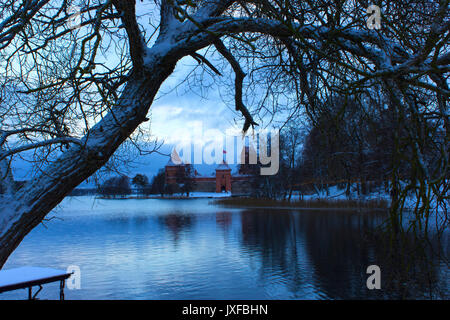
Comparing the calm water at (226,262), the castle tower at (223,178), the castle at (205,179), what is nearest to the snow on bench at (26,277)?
the calm water at (226,262)

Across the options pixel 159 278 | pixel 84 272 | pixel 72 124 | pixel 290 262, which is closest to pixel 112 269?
pixel 84 272

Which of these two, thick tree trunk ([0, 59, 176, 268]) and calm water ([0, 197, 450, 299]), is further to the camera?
calm water ([0, 197, 450, 299])

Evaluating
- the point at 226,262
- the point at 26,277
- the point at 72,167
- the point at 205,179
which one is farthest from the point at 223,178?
the point at 72,167

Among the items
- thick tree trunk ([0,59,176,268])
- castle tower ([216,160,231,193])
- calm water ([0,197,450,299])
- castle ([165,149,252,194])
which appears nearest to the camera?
thick tree trunk ([0,59,176,268])

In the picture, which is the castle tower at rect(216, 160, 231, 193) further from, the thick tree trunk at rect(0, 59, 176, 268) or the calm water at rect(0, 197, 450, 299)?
the thick tree trunk at rect(0, 59, 176, 268)

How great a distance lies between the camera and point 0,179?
3.26 metres

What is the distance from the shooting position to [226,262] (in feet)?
40.7

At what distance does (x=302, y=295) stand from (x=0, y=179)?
7.18 m

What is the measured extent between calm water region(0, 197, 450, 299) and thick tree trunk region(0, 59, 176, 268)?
9.46ft

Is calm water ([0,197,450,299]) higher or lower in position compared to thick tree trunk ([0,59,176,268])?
lower

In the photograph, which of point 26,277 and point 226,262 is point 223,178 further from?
point 26,277

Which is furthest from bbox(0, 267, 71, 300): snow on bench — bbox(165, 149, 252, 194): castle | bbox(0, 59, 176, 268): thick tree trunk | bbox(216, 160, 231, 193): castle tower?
bbox(216, 160, 231, 193): castle tower

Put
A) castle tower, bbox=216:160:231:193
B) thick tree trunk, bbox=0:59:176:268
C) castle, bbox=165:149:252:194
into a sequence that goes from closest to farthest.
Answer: thick tree trunk, bbox=0:59:176:268
castle, bbox=165:149:252:194
castle tower, bbox=216:160:231:193

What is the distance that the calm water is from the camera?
891 cm
